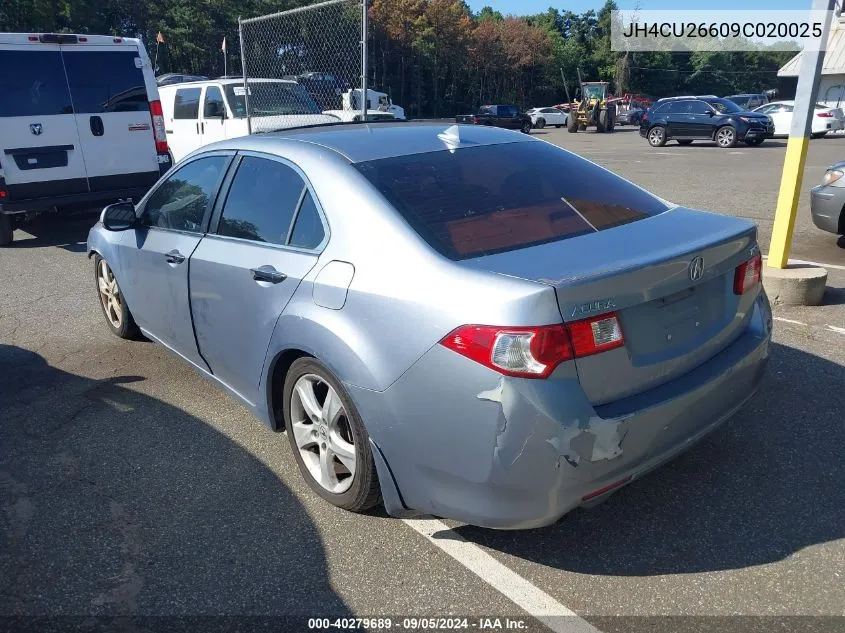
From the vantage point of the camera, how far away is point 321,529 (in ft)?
9.93

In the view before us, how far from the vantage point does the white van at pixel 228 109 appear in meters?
11.1

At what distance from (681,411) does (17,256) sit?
8489 millimetres

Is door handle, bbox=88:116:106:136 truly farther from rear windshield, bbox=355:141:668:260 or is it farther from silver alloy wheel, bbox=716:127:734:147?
silver alloy wheel, bbox=716:127:734:147

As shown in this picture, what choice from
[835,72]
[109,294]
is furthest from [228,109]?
[835,72]

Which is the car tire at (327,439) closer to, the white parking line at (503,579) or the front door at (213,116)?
the white parking line at (503,579)

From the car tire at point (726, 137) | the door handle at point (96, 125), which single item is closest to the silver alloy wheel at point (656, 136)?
the car tire at point (726, 137)

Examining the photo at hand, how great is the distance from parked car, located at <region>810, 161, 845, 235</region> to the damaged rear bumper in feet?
19.5

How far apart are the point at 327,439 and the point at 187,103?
12625mm

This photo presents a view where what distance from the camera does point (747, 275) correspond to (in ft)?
10.0

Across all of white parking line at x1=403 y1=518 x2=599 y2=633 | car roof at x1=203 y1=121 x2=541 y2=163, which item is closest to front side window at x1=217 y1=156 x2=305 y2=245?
car roof at x1=203 y1=121 x2=541 y2=163

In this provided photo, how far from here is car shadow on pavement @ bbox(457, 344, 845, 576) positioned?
9.12ft

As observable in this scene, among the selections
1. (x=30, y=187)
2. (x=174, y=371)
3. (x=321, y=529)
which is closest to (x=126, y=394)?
(x=174, y=371)

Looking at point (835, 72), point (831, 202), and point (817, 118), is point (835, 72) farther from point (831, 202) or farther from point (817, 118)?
point (831, 202)

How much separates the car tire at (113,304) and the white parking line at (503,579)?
304 cm
